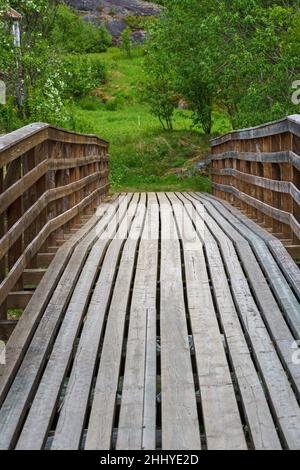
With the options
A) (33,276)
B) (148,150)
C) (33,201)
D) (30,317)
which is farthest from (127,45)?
(30,317)

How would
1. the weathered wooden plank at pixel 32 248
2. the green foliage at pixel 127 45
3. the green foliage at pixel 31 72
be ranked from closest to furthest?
the weathered wooden plank at pixel 32 248, the green foliage at pixel 31 72, the green foliage at pixel 127 45

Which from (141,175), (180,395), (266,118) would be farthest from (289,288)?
(141,175)

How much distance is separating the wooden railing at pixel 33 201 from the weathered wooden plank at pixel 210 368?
1.24m

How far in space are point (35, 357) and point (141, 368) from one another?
2.09ft

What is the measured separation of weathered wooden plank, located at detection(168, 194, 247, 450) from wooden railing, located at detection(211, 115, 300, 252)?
3.19ft

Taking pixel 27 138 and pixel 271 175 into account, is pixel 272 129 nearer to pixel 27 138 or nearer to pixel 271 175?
pixel 271 175

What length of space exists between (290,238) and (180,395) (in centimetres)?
367

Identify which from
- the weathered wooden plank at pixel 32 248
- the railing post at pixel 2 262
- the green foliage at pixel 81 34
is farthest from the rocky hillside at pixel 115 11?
the railing post at pixel 2 262

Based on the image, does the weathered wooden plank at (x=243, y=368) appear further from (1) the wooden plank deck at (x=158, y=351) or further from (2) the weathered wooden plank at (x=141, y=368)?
(2) the weathered wooden plank at (x=141, y=368)

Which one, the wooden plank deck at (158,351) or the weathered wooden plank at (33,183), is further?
the weathered wooden plank at (33,183)

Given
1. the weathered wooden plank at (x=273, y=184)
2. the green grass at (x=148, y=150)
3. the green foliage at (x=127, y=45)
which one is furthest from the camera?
the green foliage at (x=127, y=45)

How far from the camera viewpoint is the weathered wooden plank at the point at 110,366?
3.46 m

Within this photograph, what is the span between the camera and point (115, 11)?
56906 millimetres

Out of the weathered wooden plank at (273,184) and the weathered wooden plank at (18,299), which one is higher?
the weathered wooden plank at (273,184)
